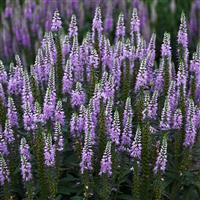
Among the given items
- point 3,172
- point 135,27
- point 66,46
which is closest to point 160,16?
point 135,27

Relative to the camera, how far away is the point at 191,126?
167 inches

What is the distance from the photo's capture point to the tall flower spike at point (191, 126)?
13.9 ft

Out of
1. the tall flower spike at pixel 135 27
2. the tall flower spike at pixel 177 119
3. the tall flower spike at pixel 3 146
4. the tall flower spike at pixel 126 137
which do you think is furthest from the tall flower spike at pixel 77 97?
the tall flower spike at pixel 135 27

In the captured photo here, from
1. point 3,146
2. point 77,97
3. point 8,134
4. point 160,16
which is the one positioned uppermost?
point 160,16

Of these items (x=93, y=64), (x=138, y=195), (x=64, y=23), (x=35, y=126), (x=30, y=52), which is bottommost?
(x=138, y=195)

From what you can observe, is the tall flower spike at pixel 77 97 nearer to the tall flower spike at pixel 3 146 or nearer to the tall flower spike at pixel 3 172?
the tall flower spike at pixel 3 146

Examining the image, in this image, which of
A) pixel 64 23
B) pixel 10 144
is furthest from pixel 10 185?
pixel 64 23

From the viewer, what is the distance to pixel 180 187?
181 inches

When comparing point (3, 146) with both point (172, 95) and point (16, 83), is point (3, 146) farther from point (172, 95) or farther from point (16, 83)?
point (172, 95)

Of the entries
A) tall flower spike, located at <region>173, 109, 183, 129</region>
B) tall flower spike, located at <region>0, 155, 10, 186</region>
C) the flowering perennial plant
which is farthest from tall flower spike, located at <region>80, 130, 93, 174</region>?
tall flower spike, located at <region>173, 109, 183, 129</region>

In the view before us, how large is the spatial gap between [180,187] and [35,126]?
4.95 ft

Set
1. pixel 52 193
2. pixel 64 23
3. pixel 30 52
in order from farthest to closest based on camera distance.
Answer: pixel 64 23
pixel 30 52
pixel 52 193

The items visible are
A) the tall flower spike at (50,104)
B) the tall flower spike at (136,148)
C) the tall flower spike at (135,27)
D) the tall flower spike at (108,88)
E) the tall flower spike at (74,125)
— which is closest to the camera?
the tall flower spike at (136,148)

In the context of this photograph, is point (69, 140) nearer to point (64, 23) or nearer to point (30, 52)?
point (30, 52)
